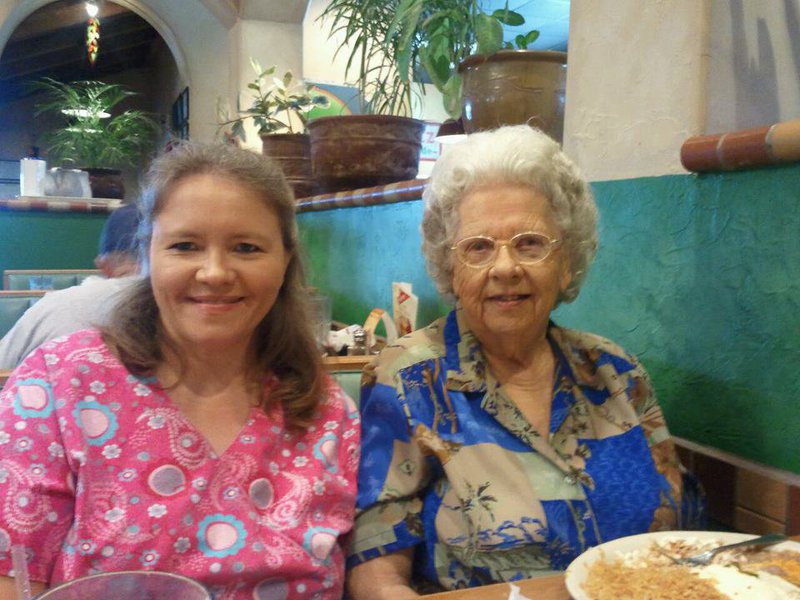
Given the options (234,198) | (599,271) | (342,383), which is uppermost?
(234,198)

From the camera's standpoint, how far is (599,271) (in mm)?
1626

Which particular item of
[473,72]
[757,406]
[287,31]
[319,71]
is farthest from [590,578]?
[319,71]

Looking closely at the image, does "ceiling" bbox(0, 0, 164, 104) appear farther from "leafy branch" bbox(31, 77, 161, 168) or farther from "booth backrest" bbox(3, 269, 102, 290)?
"booth backrest" bbox(3, 269, 102, 290)

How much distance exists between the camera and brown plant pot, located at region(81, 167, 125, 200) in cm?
597

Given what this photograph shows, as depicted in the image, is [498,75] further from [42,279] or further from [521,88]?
[42,279]

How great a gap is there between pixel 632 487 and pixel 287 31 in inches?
181

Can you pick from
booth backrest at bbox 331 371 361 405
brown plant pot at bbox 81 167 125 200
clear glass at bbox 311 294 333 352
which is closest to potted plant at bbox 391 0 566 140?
clear glass at bbox 311 294 333 352

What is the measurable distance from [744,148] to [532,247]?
1.26 feet

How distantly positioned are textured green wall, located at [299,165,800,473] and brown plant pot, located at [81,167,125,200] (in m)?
5.20

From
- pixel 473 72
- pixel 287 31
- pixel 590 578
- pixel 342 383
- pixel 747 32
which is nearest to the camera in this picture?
pixel 590 578

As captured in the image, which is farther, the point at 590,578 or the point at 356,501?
the point at 356,501

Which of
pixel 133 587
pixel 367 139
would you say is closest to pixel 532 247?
pixel 133 587

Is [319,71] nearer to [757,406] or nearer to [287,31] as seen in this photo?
[287,31]

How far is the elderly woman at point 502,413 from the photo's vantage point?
1168 millimetres
